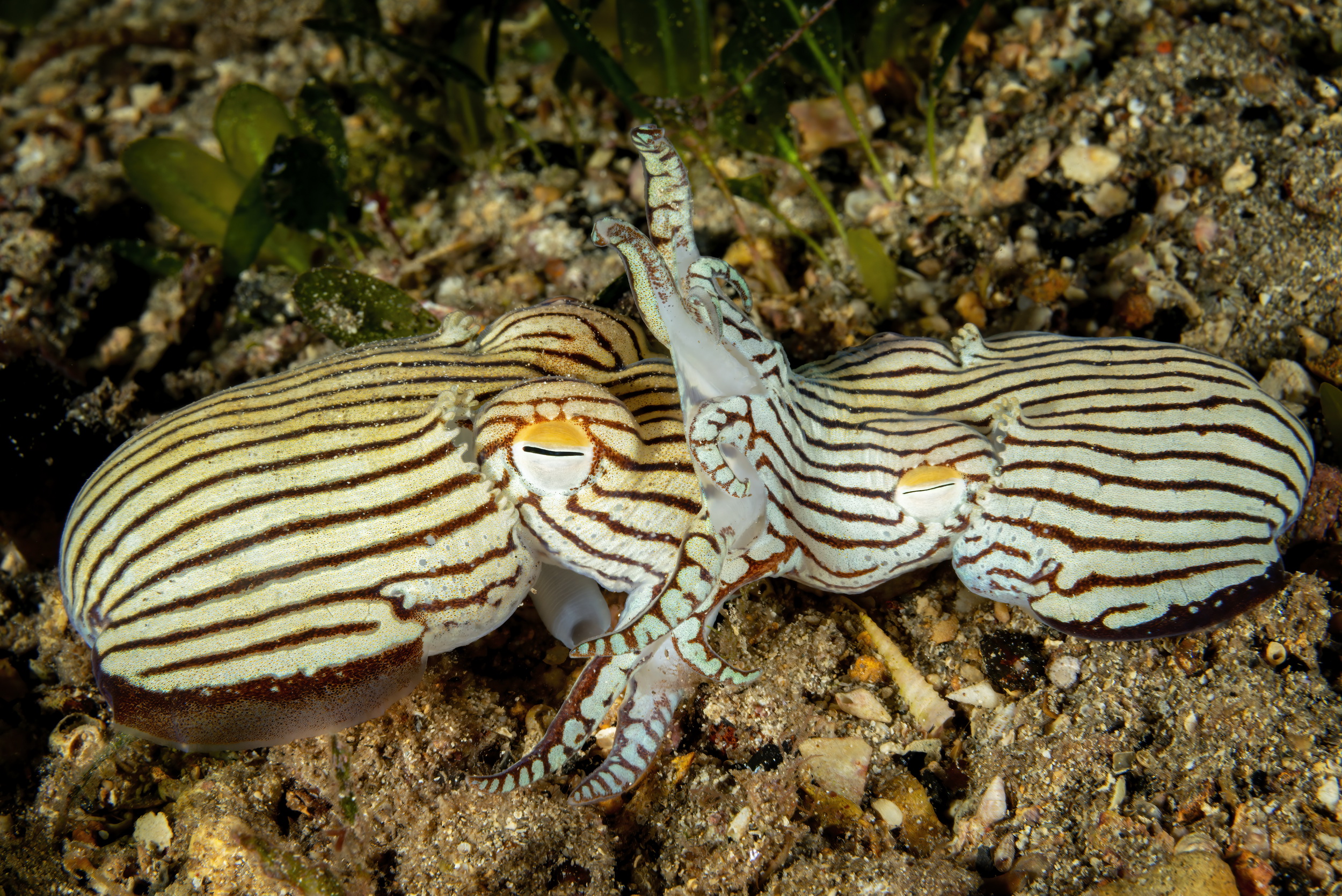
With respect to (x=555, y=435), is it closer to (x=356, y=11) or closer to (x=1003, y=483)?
(x=1003, y=483)

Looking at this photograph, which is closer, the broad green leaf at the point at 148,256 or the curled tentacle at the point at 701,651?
the curled tentacle at the point at 701,651

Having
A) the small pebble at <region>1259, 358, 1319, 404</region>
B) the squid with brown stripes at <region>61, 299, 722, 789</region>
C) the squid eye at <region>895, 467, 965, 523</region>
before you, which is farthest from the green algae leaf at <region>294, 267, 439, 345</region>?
the small pebble at <region>1259, 358, 1319, 404</region>

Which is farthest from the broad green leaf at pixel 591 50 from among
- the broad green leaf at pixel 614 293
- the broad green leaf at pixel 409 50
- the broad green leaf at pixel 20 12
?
the broad green leaf at pixel 20 12

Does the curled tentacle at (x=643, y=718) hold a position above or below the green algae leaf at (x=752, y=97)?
below

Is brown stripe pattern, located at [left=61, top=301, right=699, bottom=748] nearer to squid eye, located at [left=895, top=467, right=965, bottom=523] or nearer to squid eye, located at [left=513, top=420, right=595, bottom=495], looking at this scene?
squid eye, located at [left=513, top=420, right=595, bottom=495]

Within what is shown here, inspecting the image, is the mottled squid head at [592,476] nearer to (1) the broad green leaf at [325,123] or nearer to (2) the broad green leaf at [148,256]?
(1) the broad green leaf at [325,123]

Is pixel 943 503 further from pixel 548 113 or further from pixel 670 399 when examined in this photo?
pixel 548 113

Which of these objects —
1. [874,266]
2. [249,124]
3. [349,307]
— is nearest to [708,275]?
[874,266]
